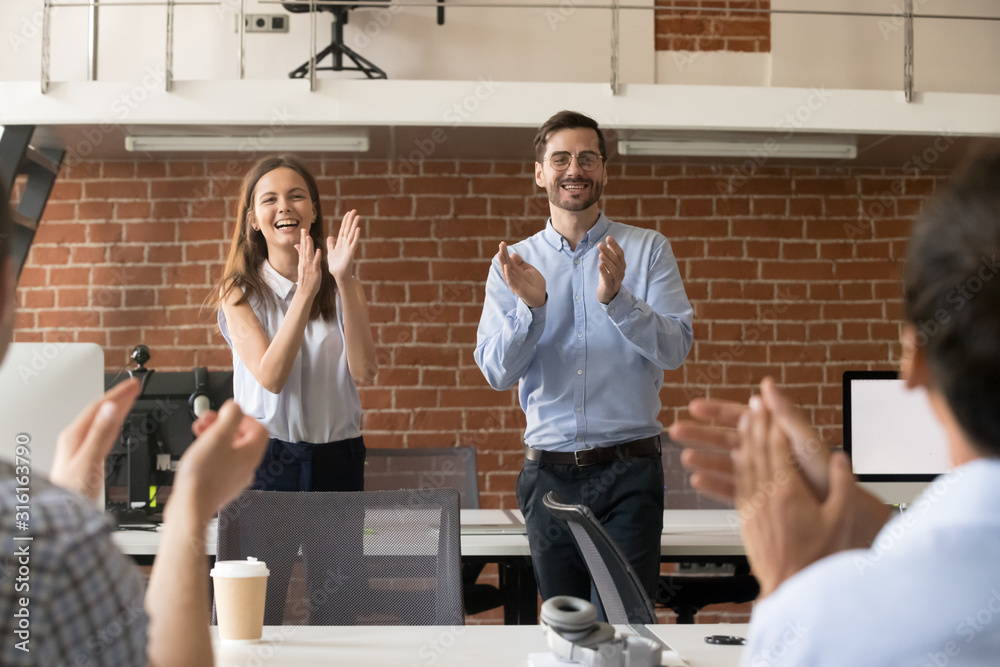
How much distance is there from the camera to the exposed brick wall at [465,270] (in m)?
3.89

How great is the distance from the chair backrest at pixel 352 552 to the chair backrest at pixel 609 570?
0.84ft

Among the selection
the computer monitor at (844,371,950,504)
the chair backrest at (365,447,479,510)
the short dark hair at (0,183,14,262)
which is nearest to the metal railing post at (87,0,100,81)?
the chair backrest at (365,447,479,510)

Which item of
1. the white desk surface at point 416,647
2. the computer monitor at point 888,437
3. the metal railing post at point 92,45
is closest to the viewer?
the white desk surface at point 416,647

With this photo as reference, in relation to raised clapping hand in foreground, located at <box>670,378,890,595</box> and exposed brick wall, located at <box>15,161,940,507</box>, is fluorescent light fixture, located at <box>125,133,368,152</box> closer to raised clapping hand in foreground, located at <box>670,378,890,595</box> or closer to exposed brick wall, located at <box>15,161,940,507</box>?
exposed brick wall, located at <box>15,161,940,507</box>

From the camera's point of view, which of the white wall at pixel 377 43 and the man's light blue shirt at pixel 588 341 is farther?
the white wall at pixel 377 43

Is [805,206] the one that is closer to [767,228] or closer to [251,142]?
[767,228]

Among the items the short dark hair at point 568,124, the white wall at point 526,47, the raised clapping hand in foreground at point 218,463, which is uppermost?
the white wall at point 526,47

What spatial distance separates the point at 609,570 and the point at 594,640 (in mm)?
375

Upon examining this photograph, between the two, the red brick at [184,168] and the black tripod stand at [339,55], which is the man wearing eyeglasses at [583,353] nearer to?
the black tripod stand at [339,55]

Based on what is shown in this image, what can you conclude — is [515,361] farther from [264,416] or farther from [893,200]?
[893,200]

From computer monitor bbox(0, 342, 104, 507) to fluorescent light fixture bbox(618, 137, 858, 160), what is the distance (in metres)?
2.52

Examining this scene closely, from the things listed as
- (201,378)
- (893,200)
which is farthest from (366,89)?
(893,200)

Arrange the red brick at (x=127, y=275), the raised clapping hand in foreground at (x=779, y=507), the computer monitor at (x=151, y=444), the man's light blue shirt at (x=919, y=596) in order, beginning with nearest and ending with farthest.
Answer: the man's light blue shirt at (x=919, y=596) → the raised clapping hand in foreground at (x=779, y=507) → the computer monitor at (x=151, y=444) → the red brick at (x=127, y=275)

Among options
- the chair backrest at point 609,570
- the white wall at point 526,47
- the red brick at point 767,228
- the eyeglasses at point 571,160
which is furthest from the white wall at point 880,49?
the chair backrest at point 609,570
